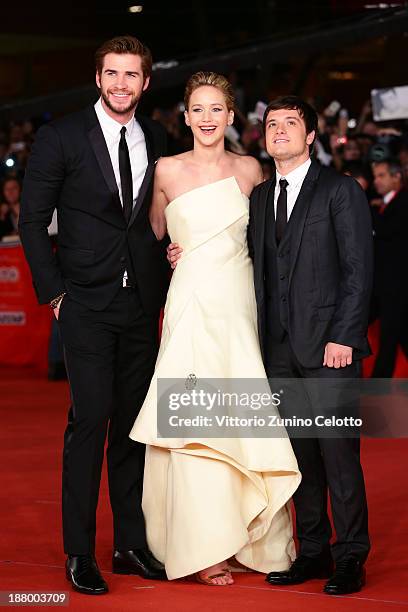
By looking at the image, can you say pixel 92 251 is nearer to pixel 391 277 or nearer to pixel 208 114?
pixel 208 114

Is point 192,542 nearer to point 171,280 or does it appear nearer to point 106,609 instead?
point 106,609

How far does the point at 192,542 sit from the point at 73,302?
963mm

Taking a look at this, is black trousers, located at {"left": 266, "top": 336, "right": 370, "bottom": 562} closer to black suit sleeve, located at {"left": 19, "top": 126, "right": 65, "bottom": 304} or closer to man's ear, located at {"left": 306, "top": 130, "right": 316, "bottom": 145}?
man's ear, located at {"left": 306, "top": 130, "right": 316, "bottom": 145}

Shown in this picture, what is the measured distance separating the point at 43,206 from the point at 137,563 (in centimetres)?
136

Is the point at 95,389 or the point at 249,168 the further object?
the point at 249,168

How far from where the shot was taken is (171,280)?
4496mm

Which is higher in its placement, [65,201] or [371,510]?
[65,201]

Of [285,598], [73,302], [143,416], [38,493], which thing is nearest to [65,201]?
[73,302]

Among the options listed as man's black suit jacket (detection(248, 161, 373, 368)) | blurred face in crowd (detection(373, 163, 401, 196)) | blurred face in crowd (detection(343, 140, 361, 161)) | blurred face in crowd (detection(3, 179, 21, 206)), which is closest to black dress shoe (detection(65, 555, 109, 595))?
man's black suit jacket (detection(248, 161, 373, 368))

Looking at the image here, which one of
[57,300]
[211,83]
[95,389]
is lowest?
[95,389]

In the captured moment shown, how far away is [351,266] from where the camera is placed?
165 inches

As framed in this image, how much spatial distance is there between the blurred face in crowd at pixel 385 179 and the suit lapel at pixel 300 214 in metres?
4.23

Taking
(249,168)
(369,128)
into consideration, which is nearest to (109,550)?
(249,168)

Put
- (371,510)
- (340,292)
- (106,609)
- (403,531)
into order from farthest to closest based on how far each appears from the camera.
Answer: (371,510) < (403,531) < (340,292) < (106,609)
